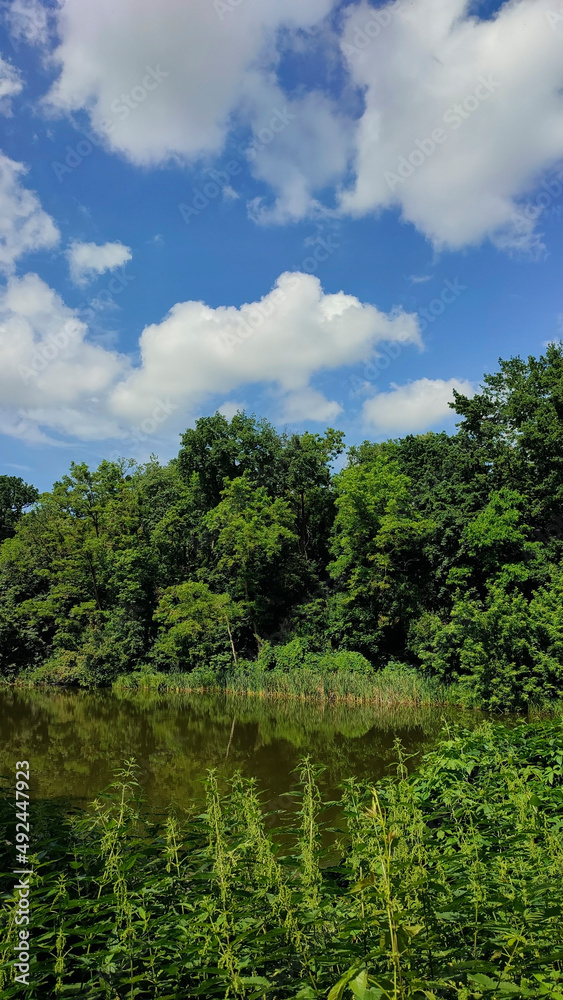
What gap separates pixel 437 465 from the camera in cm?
2302

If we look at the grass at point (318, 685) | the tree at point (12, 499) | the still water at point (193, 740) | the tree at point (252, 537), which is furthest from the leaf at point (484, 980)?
the tree at point (12, 499)

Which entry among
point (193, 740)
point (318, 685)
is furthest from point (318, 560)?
point (193, 740)

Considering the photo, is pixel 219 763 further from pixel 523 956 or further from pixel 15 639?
pixel 15 639

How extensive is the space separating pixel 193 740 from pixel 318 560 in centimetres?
1426

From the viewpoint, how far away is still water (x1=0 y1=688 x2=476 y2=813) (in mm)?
8984

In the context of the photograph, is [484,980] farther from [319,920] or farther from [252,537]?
[252,537]

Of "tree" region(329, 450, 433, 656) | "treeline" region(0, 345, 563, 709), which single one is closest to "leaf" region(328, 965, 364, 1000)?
"treeline" region(0, 345, 563, 709)

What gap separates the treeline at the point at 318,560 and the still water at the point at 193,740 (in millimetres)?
2670

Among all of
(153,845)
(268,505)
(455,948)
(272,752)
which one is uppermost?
(268,505)

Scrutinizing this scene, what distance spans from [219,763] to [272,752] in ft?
3.98

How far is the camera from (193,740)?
41.4 feet

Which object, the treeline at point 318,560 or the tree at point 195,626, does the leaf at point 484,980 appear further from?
the tree at point 195,626

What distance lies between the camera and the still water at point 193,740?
8984mm

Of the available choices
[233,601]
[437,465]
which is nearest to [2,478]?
[233,601]
